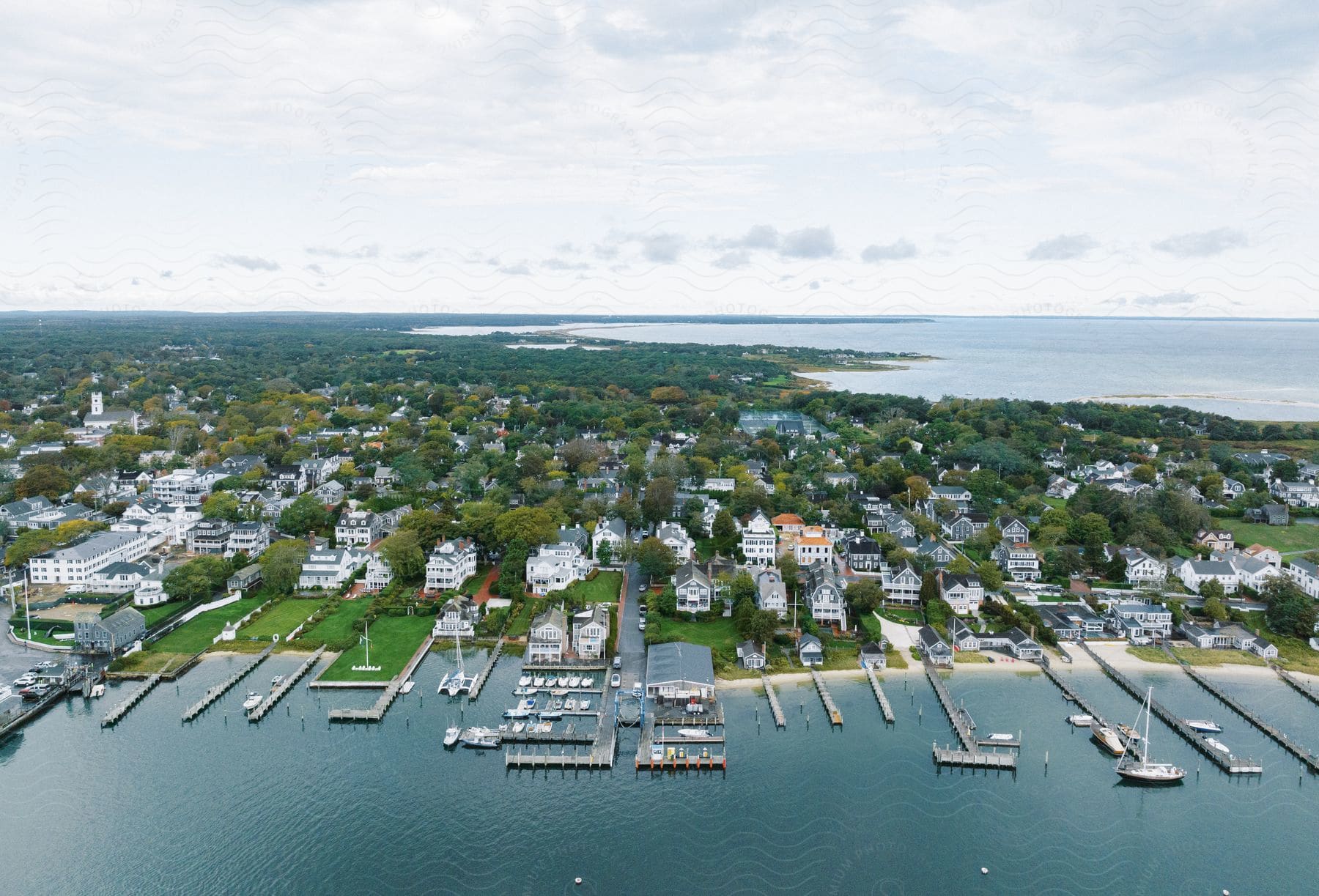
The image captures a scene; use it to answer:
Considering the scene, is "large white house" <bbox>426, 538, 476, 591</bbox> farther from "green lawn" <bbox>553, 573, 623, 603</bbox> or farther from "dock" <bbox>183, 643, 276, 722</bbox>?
"dock" <bbox>183, 643, 276, 722</bbox>

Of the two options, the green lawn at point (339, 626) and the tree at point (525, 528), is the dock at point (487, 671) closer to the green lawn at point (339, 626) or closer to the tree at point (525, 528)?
the green lawn at point (339, 626)

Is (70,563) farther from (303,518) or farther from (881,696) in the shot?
(881,696)

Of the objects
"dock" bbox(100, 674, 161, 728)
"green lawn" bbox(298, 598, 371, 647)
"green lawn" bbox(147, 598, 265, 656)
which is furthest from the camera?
"green lawn" bbox(298, 598, 371, 647)

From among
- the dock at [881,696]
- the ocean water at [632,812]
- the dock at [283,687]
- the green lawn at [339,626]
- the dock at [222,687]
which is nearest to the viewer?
the ocean water at [632,812]

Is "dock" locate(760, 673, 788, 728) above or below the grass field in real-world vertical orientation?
below

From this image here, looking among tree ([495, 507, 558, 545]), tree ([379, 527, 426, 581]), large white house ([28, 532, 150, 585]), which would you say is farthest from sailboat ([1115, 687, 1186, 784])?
large white house ([28, 532, 150, 585])

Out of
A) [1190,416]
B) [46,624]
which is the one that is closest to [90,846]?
[46,624]

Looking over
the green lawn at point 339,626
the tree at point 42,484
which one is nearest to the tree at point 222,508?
the tree at point 42,484
